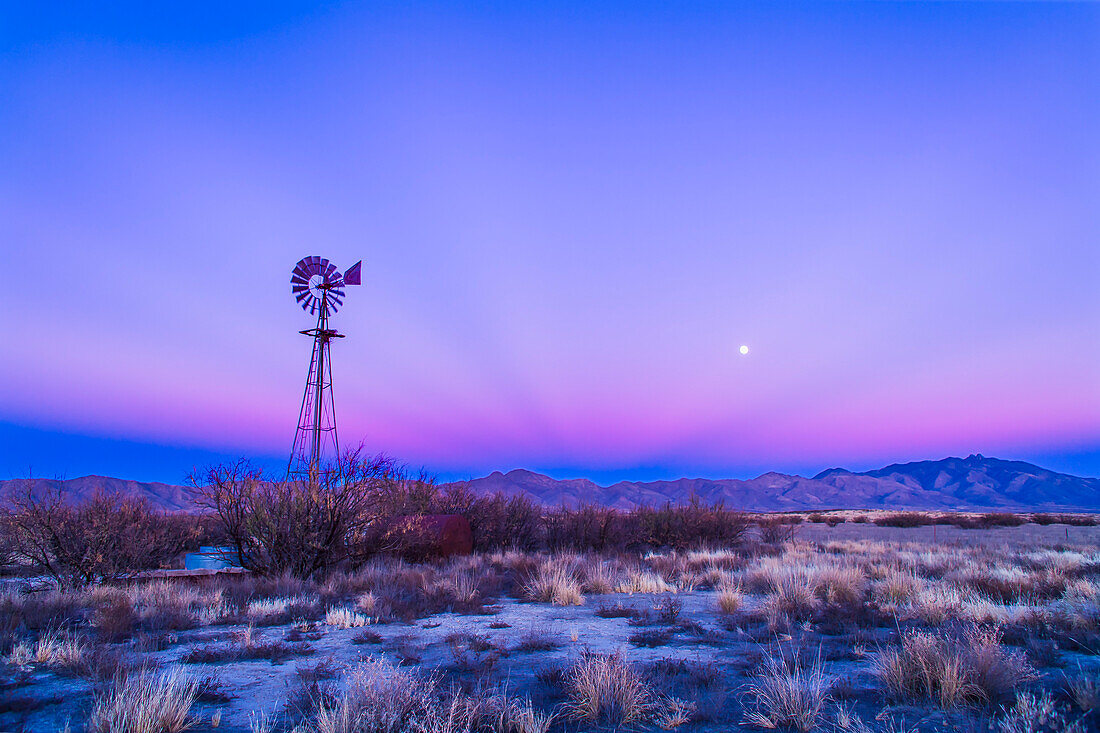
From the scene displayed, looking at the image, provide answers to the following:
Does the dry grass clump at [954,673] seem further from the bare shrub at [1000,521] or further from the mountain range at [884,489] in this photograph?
the mountain range at [884,489]

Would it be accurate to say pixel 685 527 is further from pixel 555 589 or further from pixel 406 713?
pixel 406 713

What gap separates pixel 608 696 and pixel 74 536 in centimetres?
1249

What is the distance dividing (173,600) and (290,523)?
3.44 m

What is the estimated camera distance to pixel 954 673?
5160 mm

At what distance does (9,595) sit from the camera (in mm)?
9875

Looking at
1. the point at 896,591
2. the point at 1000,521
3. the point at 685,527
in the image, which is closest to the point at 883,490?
the point at 1000,521

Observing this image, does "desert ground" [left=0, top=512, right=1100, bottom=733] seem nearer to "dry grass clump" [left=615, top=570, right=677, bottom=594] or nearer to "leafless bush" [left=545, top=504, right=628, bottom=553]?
"dry grass clump" [left=615, top=570, right=677, bottom=594]

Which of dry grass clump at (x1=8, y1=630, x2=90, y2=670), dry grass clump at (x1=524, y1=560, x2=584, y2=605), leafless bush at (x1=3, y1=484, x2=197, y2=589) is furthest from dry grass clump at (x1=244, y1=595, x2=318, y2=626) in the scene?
leafless bush at (x1=3, y1=484, x2=197, y2=589)

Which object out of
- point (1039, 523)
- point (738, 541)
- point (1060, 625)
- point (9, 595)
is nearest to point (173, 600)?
point (9, 595)

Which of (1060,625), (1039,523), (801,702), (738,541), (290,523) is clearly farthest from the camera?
(1039,523)

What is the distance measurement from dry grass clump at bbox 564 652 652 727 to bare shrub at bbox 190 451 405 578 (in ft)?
31.5

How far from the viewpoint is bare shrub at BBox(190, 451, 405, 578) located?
1316 cm

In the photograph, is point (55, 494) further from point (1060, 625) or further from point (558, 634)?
point (1060, 625)

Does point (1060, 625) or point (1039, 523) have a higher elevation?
point (1060, 625)
